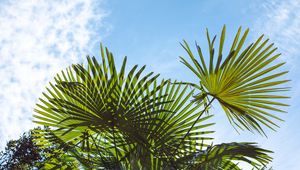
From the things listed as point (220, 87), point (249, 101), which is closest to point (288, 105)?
point (249, 101)

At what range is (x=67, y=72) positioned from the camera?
15.1 ft

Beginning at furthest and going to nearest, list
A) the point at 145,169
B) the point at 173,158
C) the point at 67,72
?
the point at 67,72 < the point at 173,158 < the point at 145,169

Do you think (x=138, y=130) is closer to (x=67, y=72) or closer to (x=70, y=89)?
(x=70, y=89)

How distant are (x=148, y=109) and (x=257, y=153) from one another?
1386 mm

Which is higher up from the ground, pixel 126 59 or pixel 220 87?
pixel 126 59

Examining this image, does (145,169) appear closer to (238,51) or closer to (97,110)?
(97,110)

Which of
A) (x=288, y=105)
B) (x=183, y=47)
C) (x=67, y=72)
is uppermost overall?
(x=67, y=72)

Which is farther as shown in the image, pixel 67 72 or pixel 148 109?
pixel 67 72

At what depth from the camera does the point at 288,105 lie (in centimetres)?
407

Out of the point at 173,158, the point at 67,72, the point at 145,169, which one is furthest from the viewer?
the point at 67,72

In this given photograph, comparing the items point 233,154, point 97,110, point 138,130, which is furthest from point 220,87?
point 97,110

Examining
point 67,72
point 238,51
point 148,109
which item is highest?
point 67,72

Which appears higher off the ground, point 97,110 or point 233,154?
point 97,110

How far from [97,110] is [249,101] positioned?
1695 millimetres
